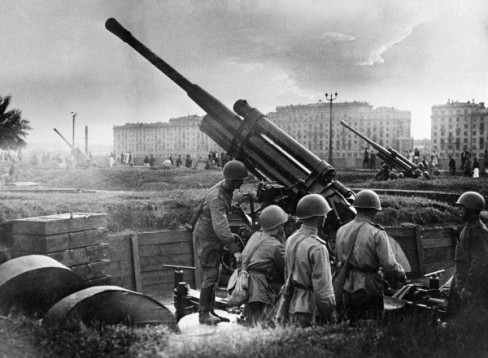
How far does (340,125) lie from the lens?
206ft

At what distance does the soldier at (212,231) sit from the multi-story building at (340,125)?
80.7 ft

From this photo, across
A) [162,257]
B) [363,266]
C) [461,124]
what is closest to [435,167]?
[162,257]

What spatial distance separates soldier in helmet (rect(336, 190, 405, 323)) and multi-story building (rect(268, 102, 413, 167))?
25.6 meters

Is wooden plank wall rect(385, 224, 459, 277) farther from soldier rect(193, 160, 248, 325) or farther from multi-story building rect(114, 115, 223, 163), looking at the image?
multi-story building rect(114, 115, 223, 163)

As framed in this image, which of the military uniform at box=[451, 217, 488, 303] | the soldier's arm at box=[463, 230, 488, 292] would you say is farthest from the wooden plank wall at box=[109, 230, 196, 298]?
the soldier's arm at box=[463, 230, 488, 292]

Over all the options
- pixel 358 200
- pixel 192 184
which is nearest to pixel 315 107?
pixel 192 184

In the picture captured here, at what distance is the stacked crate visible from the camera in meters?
7.51

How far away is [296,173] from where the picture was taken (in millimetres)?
8828

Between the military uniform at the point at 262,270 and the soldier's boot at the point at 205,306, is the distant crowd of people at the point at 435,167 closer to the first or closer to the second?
the soldier's boot at the point at 205,306

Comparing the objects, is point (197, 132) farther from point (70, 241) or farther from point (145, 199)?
point (70, 241)

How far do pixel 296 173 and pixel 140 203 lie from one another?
647 centimetres

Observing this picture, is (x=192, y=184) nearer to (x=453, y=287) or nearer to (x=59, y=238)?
(x=59, y=238)

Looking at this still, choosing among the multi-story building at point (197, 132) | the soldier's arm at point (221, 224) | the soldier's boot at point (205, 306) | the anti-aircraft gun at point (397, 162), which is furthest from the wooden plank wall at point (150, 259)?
the multi-story building at point (197, 132)

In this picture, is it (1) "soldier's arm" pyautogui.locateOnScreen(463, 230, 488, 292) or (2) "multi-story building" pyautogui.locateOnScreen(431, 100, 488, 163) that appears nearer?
(1) "soldier's arm" pyautogui.locateOnScreen(463, 230, 488, 292)
